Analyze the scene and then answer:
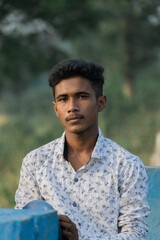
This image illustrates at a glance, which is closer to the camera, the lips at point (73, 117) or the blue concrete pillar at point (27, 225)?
the blue concrete pillar at point (27, 225)

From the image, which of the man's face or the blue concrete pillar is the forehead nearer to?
the man's face

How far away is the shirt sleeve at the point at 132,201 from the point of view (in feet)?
7.88

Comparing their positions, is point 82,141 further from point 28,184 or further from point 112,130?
point 112,130

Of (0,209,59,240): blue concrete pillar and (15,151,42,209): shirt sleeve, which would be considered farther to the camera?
(15,151,42,209): shirt sleeve

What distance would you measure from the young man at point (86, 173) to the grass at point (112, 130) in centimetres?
402

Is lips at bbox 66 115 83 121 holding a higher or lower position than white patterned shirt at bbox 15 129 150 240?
higher

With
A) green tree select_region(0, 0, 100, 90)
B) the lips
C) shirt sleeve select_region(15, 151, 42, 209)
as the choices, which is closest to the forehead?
the lips

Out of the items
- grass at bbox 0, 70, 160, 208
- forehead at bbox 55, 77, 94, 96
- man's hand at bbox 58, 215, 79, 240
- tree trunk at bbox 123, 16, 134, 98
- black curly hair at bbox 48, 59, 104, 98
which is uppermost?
tree trunk at bbox 123, 16, 134, 98

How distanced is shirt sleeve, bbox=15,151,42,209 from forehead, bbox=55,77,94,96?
13.6 inches

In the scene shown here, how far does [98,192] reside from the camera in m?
2.47

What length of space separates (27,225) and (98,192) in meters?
0.98

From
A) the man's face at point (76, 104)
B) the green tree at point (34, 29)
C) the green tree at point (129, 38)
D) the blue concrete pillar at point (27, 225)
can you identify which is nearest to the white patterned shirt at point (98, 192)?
the man's face at point (76, 104)

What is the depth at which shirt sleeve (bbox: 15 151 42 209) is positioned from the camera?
256 cm

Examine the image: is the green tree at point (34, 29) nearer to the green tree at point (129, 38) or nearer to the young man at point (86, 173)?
the young man at point (86, 173)
